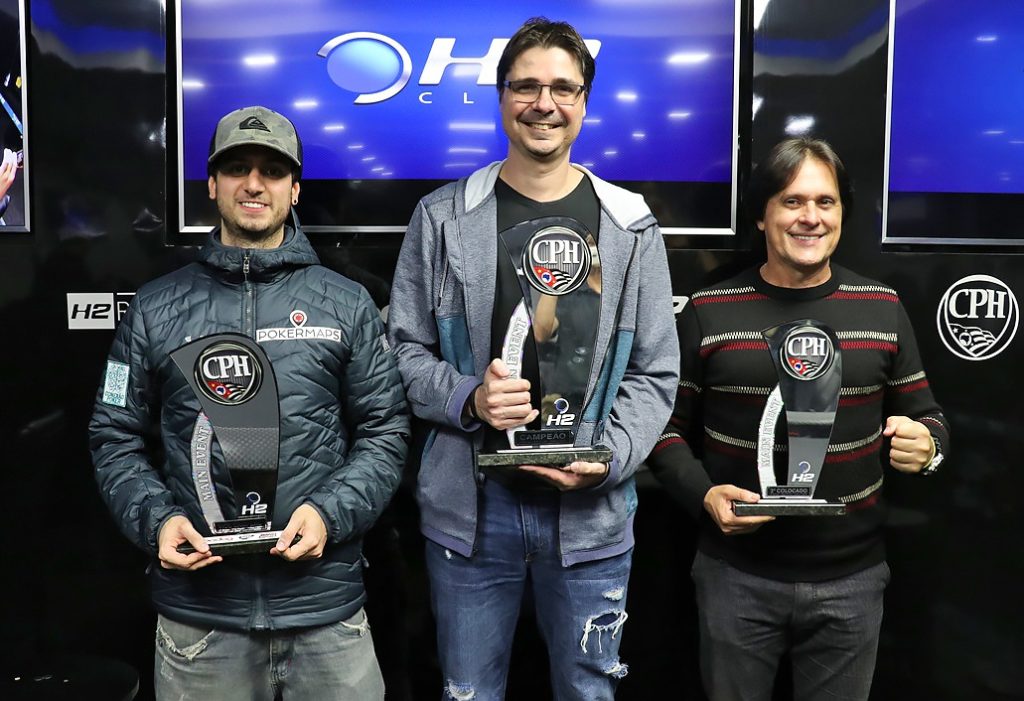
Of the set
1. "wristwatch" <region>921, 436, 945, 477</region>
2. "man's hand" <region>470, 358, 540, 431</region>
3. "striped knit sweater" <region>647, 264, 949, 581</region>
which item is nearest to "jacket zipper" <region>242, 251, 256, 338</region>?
"man's hand" <region>470, 358, 540, 431</region>

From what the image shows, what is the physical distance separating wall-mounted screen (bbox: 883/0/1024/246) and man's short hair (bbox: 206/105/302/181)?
5.10ft

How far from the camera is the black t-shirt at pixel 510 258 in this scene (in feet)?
5.70

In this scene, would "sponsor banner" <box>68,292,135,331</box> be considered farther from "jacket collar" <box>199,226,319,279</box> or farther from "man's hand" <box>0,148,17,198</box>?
"jacket collar" <box>199,226,319,279</box>

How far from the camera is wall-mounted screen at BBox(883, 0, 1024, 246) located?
2359mm

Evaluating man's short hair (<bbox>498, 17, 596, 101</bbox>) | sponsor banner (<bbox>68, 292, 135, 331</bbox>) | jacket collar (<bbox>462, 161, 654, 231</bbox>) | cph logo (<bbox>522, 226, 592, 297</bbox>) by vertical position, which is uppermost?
man's short hair (<bbox>498, 17, 596, 101</bbox>)

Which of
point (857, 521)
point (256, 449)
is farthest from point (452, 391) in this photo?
point (857, 521)

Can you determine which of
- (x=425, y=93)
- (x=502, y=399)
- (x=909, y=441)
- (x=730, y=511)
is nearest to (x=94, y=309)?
(x=425, y=93)

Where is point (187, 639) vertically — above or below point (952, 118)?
below

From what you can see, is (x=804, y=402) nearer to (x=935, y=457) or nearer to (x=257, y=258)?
(x=935, y=457)

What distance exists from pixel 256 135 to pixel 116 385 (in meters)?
0.55

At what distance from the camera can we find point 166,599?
1.70 meters

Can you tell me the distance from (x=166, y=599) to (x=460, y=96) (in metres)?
1.39

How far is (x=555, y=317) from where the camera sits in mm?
1724

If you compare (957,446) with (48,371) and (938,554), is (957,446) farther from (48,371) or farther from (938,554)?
(48,371)
